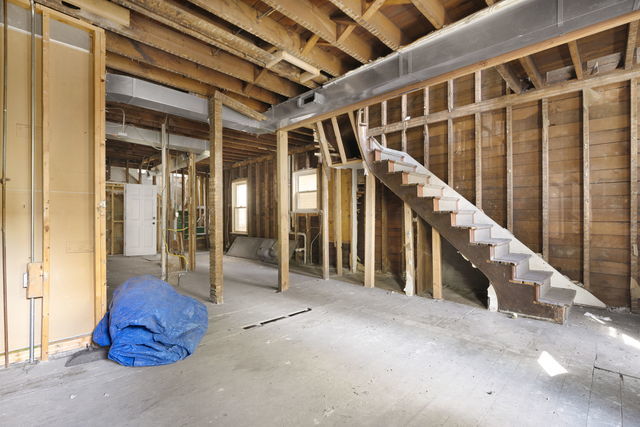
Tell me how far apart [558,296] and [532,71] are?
2484 mm

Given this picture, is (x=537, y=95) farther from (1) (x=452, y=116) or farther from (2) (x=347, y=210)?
(2) (x=347, y=210)

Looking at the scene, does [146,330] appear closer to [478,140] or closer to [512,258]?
[512,258]

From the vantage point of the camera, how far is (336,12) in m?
2.64

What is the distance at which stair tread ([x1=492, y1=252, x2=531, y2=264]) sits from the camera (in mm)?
3211

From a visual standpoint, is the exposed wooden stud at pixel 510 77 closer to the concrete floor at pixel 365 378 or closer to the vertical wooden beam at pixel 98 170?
the concrete floor at pixel 365 378

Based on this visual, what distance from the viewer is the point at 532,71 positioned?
3371 mm

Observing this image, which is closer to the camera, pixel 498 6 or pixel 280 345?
pixel 498 6

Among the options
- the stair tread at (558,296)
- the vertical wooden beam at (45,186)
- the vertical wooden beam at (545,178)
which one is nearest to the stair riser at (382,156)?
the vertical wooden beam at (545,178)

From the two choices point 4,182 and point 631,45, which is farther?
point 631,45

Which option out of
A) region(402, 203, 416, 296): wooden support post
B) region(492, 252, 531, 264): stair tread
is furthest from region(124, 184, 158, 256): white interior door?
region(492, 252, 531, 264): stair tread

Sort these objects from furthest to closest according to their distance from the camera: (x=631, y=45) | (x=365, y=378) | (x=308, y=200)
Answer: (x=308, y=200), (x=631, y=45), (x=365, y=378)

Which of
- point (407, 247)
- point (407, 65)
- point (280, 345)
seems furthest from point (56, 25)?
point (407, 247)

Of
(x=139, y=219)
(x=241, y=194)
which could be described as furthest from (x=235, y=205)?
(x=139, y=219)

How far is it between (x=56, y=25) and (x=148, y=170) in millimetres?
7777
